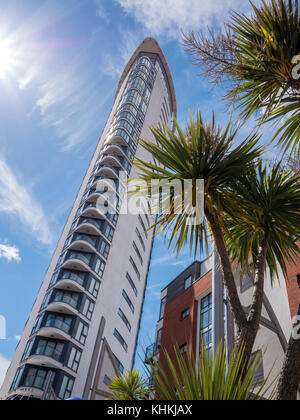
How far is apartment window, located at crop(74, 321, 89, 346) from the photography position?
29723 millimetres

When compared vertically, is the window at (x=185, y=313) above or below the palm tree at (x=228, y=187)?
above

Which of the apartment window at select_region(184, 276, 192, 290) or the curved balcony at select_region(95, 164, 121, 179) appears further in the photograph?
the curved balcony at select_region(95, 164, 121, 179)

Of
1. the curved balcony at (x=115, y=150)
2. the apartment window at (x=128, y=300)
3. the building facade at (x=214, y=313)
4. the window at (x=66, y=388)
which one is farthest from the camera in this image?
the curved balcony at (x=115, y=150)

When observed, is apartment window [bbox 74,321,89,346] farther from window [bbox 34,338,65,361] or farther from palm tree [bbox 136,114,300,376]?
palm tree [bbox 136,114,300,376]

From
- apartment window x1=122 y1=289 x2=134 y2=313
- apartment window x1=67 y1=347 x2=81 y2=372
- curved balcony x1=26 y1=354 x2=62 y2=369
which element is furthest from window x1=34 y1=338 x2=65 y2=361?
apartment window x1=122 y1=289 x2=134 y2=313

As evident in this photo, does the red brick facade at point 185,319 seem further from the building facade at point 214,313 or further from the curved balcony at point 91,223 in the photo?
the curved balcony at point 91,223

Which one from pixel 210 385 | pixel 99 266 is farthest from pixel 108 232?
pixel 210 385

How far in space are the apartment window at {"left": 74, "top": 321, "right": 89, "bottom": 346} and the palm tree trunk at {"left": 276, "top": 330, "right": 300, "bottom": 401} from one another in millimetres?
29034

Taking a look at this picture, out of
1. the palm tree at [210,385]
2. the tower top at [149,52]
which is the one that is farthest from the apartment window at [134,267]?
the tower top at [149,52]

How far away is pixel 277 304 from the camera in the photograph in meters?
11.8

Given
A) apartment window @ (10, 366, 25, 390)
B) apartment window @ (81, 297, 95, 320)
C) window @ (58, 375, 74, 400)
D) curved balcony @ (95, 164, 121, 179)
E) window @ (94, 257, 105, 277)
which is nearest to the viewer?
window @ (58, 375, 74, 400)

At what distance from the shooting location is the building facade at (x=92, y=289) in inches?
1080

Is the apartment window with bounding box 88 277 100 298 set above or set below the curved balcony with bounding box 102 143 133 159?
below

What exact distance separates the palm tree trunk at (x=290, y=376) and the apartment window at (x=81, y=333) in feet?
95.3
